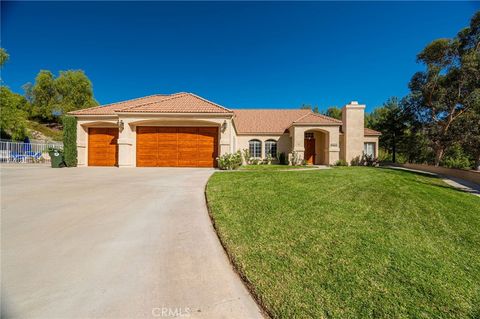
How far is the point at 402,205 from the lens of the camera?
5.49m

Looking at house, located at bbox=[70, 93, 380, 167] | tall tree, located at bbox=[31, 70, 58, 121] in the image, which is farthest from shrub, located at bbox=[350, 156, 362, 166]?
tall tree, located at bbox=[31, 70, 58, 121]

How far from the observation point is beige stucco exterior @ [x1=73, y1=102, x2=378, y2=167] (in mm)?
13031

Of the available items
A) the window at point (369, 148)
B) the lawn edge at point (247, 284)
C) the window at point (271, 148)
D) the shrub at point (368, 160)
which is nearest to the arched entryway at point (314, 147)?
the window at point (271, 148)

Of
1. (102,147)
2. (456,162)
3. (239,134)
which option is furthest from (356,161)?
(102,147)

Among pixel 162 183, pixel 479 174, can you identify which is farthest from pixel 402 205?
pixel 479 174

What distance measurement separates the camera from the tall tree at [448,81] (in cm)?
1634

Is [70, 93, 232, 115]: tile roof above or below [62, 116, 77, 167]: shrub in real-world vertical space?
above

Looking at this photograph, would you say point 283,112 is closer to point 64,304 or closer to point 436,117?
point 436,117

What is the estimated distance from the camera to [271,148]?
20047 mm

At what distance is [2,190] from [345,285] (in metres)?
9.20

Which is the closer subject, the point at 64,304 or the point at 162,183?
the point at 64,304

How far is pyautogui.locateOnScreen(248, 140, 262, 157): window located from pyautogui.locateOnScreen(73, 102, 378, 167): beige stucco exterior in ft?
0.99

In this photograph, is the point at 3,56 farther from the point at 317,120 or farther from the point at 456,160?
the point at 456,160

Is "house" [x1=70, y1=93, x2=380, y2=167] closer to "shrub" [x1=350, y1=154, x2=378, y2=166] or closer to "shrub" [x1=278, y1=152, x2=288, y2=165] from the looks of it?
"shrub" [x1=278, y1=152, x2=288, y2=165]
